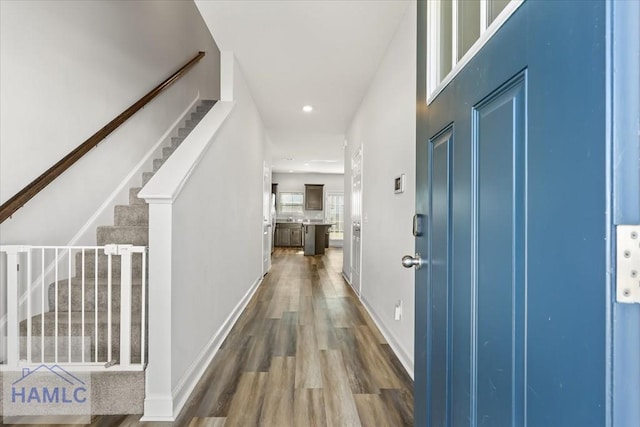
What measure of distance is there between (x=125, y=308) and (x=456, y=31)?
75.1 inches

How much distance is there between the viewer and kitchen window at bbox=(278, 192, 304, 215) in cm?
1112

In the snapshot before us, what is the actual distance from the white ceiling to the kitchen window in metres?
6.26

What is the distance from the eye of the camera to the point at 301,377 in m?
2.03

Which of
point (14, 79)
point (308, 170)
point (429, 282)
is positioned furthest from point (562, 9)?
point (308, 170)

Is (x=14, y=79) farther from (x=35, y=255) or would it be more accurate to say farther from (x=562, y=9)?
(x=562, y=9)

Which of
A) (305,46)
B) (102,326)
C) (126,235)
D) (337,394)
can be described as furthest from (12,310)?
(305,46)

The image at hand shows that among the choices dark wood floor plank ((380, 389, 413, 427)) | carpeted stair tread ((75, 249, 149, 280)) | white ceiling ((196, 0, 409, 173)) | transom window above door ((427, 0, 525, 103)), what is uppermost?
white ceiling ((196, 0, 409, 173))

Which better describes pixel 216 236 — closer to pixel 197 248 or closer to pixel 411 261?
pixel 197 248

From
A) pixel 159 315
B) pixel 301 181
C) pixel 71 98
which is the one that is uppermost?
pixel 301 181

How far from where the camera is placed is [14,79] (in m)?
1.86

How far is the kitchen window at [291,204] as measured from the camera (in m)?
11.1

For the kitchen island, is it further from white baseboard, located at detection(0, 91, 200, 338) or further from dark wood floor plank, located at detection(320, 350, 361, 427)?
dark wood floor plank, located at detection(320, 350, 361, 427)

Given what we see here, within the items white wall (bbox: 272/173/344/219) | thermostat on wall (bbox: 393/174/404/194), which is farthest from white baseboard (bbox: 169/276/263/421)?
white wall (bbox: 272/173/344/219)

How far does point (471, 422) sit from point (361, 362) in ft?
5.40
